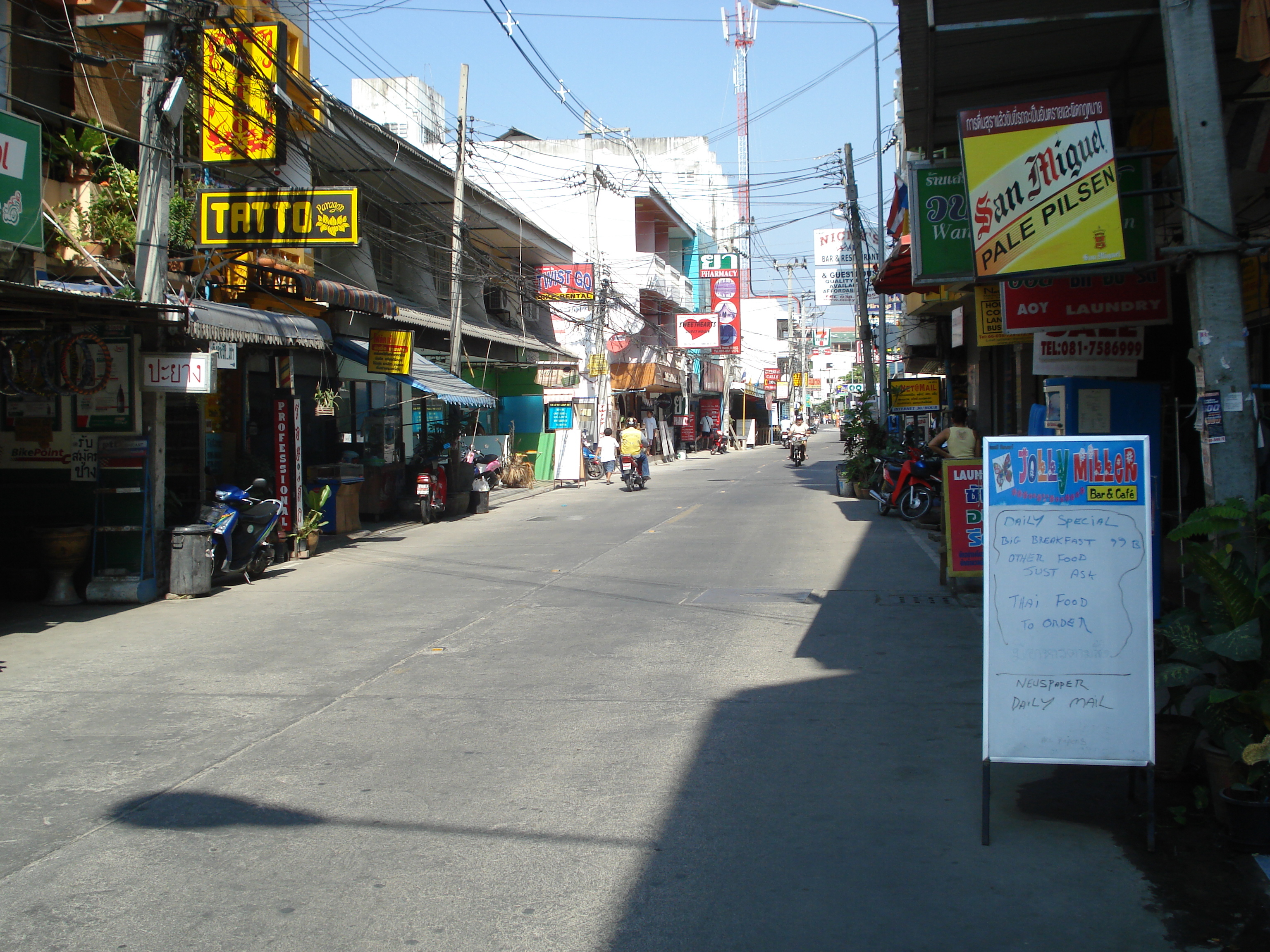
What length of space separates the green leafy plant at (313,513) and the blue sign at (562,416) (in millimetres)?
13724

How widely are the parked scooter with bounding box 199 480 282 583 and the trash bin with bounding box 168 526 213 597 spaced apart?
0.57 feet

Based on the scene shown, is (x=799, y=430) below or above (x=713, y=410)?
below

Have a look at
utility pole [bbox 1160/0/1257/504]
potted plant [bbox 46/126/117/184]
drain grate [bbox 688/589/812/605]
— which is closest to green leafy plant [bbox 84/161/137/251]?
potted plant [bbox 46/126/117/184]

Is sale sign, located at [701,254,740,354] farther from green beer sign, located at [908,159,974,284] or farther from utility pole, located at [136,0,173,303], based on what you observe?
green beer sign, located at [908,159,974,284]

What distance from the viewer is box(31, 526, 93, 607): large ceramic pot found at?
10422 millimetres

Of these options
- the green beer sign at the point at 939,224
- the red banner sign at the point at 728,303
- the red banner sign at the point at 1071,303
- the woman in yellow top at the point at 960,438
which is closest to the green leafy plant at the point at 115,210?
the green beer sign at the point at 939,224

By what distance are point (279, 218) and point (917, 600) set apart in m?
8.62

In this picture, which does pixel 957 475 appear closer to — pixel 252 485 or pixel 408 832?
pixel 408 832

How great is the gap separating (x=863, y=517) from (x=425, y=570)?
8771 millimetres

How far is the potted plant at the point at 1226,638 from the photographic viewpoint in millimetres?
4266

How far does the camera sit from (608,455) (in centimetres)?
3062

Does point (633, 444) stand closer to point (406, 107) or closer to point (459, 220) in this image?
point (459, 220)

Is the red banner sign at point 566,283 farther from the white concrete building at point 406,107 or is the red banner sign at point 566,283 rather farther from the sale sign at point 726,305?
the sale sign at point 726,305

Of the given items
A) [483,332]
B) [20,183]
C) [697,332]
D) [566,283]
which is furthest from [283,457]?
[697,332]
